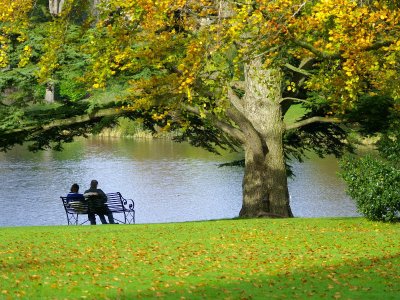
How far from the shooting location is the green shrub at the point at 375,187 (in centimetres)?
1641

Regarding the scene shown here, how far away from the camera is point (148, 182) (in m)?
38.2

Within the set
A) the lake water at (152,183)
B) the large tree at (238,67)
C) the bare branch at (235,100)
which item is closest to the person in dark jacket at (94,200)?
the large tree at (238,67)

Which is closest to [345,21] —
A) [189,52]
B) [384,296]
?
[189,52]

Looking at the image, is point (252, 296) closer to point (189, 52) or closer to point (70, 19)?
point (189, 52)

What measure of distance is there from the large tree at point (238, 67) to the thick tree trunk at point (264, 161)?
2 cm

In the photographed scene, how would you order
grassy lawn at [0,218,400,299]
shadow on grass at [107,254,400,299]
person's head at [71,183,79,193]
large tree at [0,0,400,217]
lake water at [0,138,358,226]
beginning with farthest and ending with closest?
lake water at [0,138,358,226] → person's head at [71,183,79,193] → large tree at [0,0,400,217] → grassy lawn at [0,218,400,299] → shadow on grass at [107,254,400,299]

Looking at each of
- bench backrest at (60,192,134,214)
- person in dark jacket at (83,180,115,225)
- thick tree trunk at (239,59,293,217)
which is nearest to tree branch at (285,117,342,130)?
thick tree trunk at (239,59,293,217)

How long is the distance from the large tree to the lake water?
6522 millimetres

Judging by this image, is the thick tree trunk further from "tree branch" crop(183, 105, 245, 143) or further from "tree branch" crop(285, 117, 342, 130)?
"tree branch" crop(285, 117, 342, 130)

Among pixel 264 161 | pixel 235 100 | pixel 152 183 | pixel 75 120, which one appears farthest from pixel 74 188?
pixel 152 183

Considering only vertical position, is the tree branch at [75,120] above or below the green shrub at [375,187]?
above

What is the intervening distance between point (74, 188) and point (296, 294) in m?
13.4

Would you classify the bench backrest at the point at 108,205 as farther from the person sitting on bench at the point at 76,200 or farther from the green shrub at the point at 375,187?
the green shrub at the point at 375,187

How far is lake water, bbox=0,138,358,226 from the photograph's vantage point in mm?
29625
